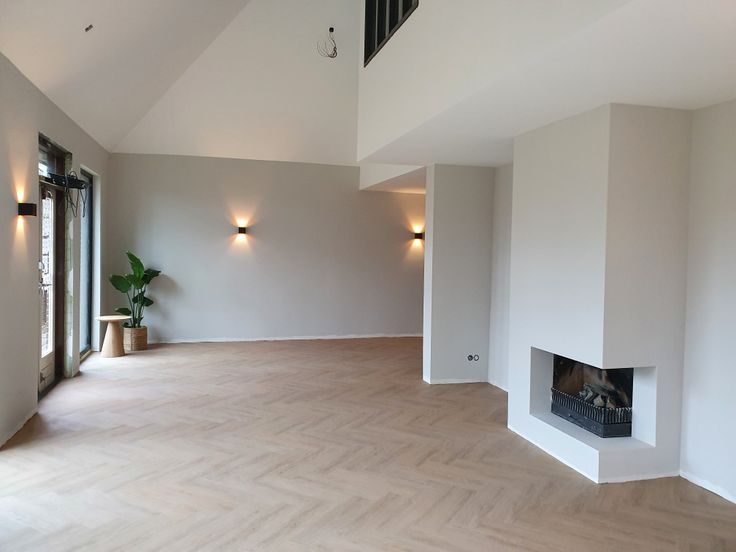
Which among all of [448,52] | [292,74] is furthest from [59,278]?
[448,52]

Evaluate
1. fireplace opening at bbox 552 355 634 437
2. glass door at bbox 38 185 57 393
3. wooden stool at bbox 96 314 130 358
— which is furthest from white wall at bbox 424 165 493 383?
wooden stool at bbox 96 314 130 358

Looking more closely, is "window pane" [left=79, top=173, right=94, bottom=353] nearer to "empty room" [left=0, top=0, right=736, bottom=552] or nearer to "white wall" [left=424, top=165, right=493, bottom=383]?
"empty room" [left=0, top=0, right=736, bottom=552]

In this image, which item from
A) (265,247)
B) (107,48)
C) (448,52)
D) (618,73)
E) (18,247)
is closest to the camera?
(618,73)

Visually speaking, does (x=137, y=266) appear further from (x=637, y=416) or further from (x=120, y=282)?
(x=637, y=416)

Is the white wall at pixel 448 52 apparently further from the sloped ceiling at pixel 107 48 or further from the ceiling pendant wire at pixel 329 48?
the sloped ceiling at pixel 107 48

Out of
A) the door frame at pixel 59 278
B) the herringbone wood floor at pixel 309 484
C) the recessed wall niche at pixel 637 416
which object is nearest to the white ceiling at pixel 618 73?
the recessed wall niche at pixel 637 416

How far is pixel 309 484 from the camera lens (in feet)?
11.6

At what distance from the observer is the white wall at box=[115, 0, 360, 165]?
7.16m

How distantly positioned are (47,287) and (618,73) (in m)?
5.28

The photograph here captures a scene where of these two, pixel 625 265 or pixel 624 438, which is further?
pixel 624 438

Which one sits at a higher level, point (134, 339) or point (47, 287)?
point (47, 287)

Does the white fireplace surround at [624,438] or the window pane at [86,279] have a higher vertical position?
the window pane at [86,279]

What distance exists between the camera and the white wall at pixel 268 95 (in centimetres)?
716

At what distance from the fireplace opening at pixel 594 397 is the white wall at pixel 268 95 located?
5011 millimetres
